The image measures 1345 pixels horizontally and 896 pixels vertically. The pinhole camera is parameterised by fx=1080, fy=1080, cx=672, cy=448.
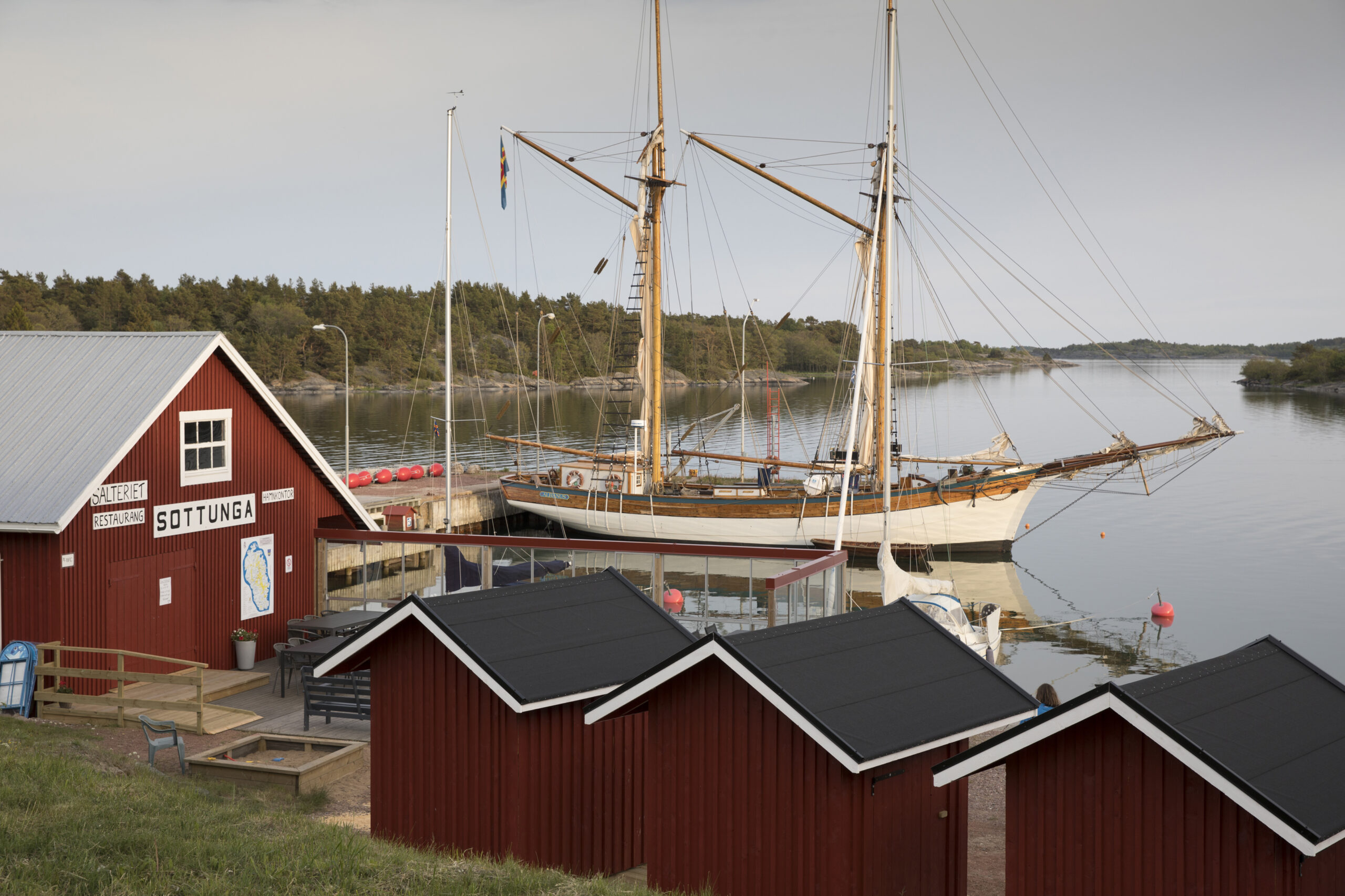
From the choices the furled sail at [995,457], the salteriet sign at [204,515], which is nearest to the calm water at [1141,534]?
the furled sail at [995,457]

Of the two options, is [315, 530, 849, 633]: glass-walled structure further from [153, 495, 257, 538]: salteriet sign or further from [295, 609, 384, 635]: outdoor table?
[153, 495, 257, 538]: salteriet sign

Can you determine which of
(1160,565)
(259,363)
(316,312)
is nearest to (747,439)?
(1160,565)

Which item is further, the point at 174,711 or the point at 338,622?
the point at 338,622

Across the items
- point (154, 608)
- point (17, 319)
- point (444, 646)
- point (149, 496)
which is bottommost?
point (154, 608)

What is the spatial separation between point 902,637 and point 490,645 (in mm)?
3917

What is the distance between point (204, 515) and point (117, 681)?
344 cm

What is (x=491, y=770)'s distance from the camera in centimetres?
1035

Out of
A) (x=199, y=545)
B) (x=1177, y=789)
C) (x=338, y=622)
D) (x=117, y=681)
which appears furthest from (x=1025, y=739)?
(x=199, y=545)

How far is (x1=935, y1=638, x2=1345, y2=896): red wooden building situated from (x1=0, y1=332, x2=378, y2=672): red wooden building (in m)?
13.2

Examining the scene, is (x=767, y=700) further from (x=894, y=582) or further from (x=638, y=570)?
(x=638, y=570)

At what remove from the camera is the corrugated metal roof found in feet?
52.0

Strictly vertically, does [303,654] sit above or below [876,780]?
below

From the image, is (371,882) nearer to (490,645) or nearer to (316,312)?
(490,645)

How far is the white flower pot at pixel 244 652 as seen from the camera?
18.4 metres
